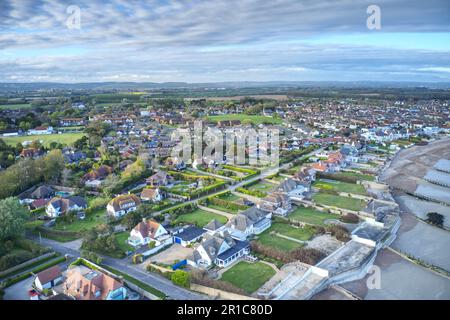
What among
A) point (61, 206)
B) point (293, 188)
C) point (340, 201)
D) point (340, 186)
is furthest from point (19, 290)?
point (340, 186)

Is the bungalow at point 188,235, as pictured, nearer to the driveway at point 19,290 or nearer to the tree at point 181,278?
the tree at point 181,278

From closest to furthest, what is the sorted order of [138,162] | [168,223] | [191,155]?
[168,223], [138,162], [191,155]

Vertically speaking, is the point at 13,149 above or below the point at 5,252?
above

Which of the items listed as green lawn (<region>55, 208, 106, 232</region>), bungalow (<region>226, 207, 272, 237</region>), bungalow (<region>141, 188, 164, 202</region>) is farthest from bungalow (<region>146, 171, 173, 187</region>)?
bungalow (<region>226, 207, 272, 237</region>)

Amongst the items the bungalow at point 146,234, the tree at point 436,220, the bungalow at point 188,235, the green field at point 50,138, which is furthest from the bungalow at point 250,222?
the green field at point 50,138
